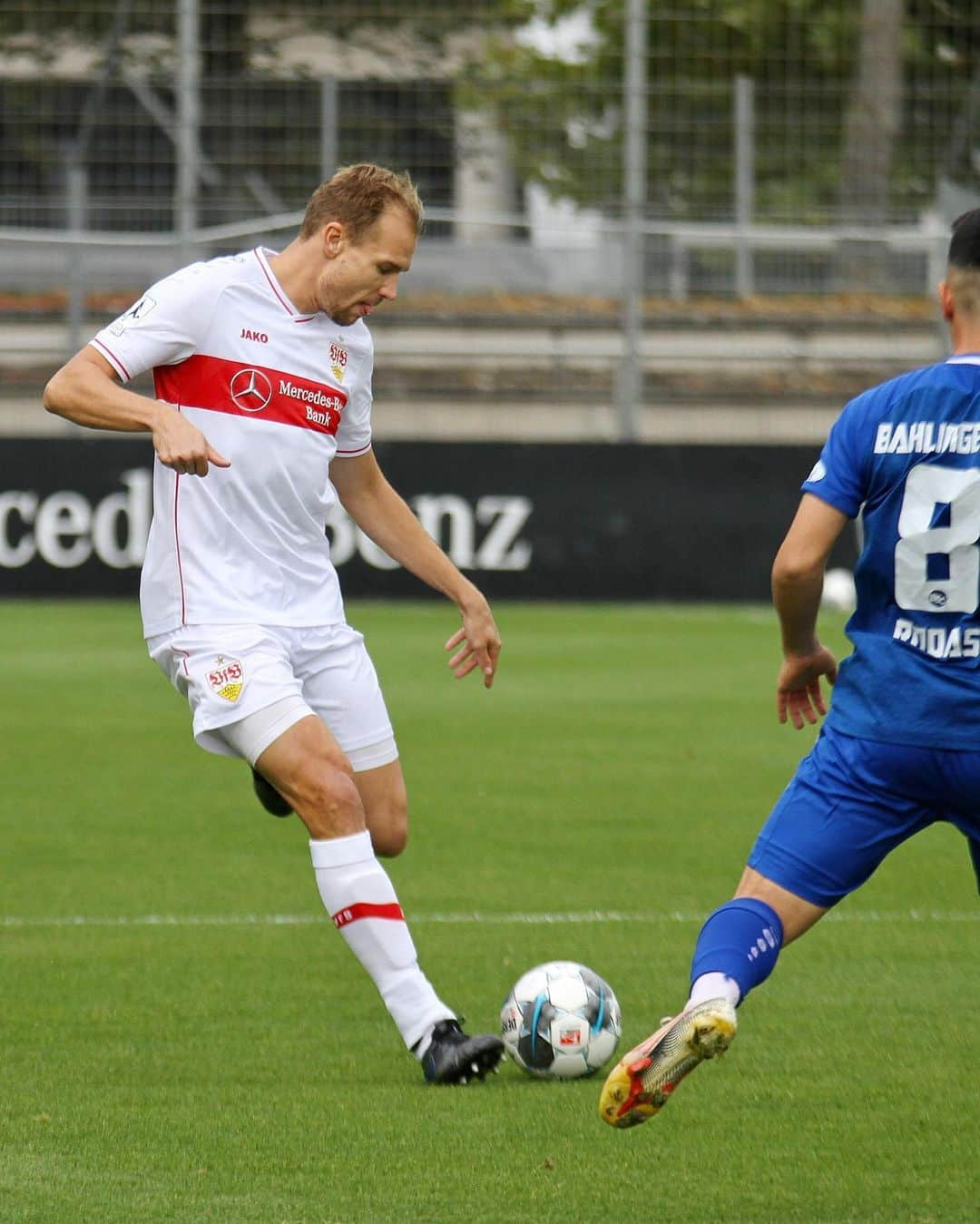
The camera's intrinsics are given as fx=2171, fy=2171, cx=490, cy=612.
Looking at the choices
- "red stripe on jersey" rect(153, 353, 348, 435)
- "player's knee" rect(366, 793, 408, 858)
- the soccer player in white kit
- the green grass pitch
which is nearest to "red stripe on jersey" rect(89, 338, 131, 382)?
the soccer player in white kit

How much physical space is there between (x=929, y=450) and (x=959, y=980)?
2.54m

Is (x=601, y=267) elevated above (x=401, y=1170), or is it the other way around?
(x=601, y=267)

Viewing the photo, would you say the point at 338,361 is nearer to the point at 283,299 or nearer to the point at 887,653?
the point at 283,299

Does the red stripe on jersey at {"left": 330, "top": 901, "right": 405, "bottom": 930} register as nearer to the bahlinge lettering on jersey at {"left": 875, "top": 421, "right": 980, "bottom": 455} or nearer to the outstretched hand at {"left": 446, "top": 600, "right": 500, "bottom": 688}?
the outstretched hand at {"left": 446, "top": 600, "right": 500, "bottom": 688}

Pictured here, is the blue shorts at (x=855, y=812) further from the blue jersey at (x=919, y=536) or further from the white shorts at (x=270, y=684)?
the white shorts at (x=270, y=684)

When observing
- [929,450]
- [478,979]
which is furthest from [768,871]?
[478,979]

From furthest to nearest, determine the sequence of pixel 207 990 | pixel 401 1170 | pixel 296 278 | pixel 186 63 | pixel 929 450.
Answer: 1. pixel 186 63
2. pixel 207 990
3. pixel 296 278
4. pixel 401 1170
5. pixel 929 450

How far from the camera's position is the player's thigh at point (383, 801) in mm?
5652

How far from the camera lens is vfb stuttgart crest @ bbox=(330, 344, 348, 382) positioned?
18.1 ft

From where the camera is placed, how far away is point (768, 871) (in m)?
4.24

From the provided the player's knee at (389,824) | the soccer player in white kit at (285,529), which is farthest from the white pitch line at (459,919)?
the soccer player in white kit at (285,529)

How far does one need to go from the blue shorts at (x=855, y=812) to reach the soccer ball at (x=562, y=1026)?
108 centimetres

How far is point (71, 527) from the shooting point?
17.8 m

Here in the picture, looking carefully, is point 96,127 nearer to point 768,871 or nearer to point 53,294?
point 53,294
